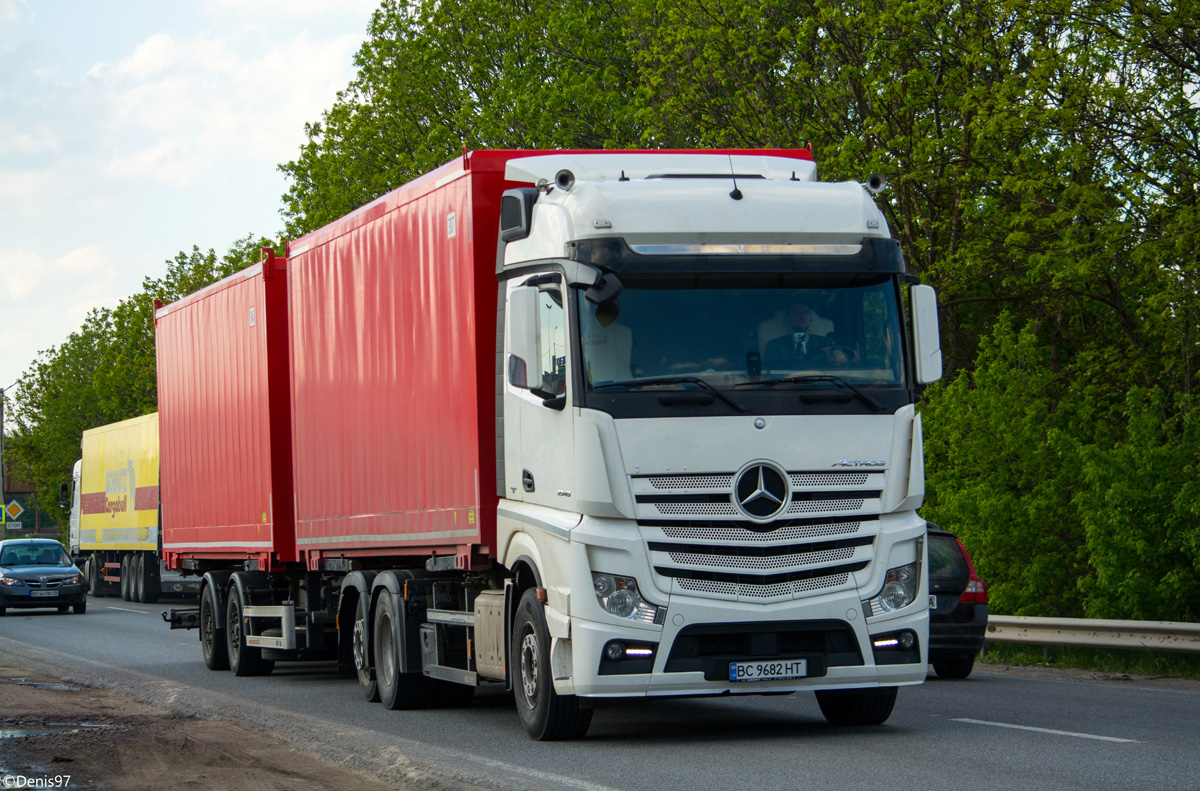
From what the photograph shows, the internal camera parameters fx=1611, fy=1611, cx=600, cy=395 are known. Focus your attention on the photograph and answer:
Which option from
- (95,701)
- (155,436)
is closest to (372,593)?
(95,701)

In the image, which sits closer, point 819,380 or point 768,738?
A: point 819,380

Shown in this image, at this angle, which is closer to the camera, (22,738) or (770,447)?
(770,447)

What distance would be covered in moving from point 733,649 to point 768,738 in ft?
3.51

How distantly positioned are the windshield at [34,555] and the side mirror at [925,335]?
26942mm

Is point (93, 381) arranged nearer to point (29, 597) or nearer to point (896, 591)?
point (29, 597)

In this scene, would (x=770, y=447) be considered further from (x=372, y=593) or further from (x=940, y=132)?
(x=940, y=132)

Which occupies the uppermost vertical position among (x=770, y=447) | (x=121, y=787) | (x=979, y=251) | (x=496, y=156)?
(x=979, y=251)

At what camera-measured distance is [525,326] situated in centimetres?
993

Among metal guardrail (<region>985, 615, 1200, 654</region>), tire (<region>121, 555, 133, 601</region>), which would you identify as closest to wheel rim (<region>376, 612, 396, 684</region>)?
metal guardrail (<region>985, 615, 1200, 654</region>)

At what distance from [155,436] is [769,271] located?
2831cm

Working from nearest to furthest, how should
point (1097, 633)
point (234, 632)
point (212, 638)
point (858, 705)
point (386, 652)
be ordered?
point (858, 705), point (386, 652), point (1097, 633), point (234, 632), point (212, 638)

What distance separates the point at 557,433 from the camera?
991 centimetres

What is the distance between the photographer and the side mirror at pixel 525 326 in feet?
32.6

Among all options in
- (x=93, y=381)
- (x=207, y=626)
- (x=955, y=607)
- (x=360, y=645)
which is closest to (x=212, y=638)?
(x=207, y=626)
